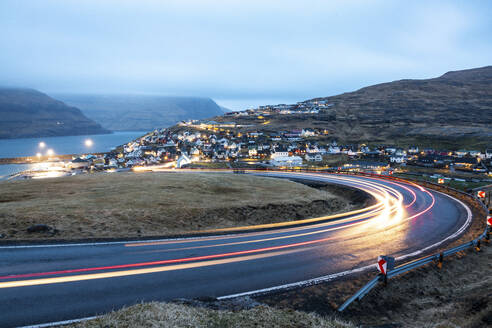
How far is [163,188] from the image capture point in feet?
102

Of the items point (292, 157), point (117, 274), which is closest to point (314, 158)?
point (292, 157)

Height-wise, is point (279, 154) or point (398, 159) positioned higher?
point (279, 154)

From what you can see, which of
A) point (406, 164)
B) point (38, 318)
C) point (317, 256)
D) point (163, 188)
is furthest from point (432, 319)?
point (406, 164)

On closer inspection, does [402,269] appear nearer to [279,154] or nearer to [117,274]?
[117,274]

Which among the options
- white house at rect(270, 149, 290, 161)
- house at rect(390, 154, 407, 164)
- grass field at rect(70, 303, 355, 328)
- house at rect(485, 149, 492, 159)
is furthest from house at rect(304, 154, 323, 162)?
grass field at rect(70, 303, 355, 328)

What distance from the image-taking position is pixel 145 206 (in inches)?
883

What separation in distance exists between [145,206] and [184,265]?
11654 mm

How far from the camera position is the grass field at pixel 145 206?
17.1 meters

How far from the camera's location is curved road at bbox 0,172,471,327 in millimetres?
9180

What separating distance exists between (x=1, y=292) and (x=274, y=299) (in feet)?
32.2

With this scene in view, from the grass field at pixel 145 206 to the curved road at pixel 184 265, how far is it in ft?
10.9

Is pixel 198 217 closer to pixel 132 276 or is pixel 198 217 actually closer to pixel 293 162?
pixel 132 276

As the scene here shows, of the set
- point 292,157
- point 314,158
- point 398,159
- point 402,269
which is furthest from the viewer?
point 314,158

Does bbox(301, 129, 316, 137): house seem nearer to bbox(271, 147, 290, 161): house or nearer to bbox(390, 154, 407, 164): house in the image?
bbox(271, 147, 290, 161): house
